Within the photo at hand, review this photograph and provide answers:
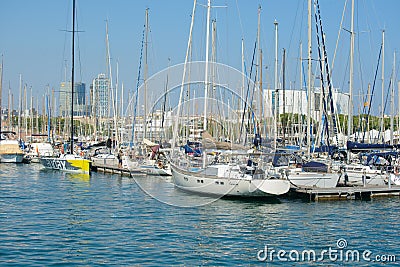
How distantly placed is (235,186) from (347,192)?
23.0 ft

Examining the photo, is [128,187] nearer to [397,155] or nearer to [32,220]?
[32,220]

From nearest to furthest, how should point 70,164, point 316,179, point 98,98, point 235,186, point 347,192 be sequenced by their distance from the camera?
point 235,186 → point 347,192 → point 316,179 → point 70,164 → point 98,98

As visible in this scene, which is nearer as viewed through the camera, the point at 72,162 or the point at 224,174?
the point at 224,174

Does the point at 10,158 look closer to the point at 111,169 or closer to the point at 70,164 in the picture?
the point at 70,164

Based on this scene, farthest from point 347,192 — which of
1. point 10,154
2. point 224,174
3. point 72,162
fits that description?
point 10,154

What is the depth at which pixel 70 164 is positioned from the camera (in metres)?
52.5

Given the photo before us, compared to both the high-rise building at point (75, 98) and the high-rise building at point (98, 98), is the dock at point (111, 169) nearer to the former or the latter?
the high-rise building at point (75, 98)

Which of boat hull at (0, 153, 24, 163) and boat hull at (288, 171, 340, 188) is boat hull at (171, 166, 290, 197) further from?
boat hull at (0, 153, 24, 163)

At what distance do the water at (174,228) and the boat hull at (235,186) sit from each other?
53cm

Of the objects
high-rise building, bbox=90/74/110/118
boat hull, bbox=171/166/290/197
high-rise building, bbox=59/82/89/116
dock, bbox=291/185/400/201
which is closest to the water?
boat hull, bbox=171/166/290/197

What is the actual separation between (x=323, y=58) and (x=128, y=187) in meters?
18.1

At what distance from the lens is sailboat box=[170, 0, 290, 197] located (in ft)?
105

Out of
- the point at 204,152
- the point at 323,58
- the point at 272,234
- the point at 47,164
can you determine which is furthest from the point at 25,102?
the point at 272,234

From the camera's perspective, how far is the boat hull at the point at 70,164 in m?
51.2
